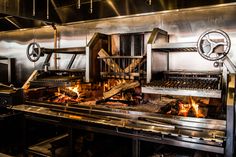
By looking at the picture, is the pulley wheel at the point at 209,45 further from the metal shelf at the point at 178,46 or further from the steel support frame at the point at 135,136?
the steel support frame at the point at 135,136

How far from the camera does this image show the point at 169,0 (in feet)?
9.95

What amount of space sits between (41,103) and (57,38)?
1.81 meters

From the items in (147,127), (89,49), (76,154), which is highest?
(89,49)

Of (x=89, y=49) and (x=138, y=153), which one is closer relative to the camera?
(x=138, y=153)

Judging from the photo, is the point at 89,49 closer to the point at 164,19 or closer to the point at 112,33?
the point at 112,33

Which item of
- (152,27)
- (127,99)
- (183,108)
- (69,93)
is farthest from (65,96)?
(183,108)

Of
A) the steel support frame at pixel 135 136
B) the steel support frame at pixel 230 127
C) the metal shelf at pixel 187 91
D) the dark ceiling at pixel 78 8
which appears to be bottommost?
the steel support frame at pixel 135 136

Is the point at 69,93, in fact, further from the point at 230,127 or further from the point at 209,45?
the point at 230,127

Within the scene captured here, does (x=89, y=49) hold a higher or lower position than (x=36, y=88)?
higher

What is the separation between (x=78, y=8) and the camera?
3.69 metres

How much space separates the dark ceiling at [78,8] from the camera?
316 cm

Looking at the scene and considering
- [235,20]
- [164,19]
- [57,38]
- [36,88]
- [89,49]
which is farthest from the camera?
[57,38]

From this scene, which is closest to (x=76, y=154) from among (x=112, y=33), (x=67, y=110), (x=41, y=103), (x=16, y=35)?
(x=67, y=110)

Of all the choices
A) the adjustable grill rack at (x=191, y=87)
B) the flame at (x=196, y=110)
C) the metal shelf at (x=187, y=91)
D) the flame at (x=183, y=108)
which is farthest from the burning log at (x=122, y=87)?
the flame at (x=196, y=110)
